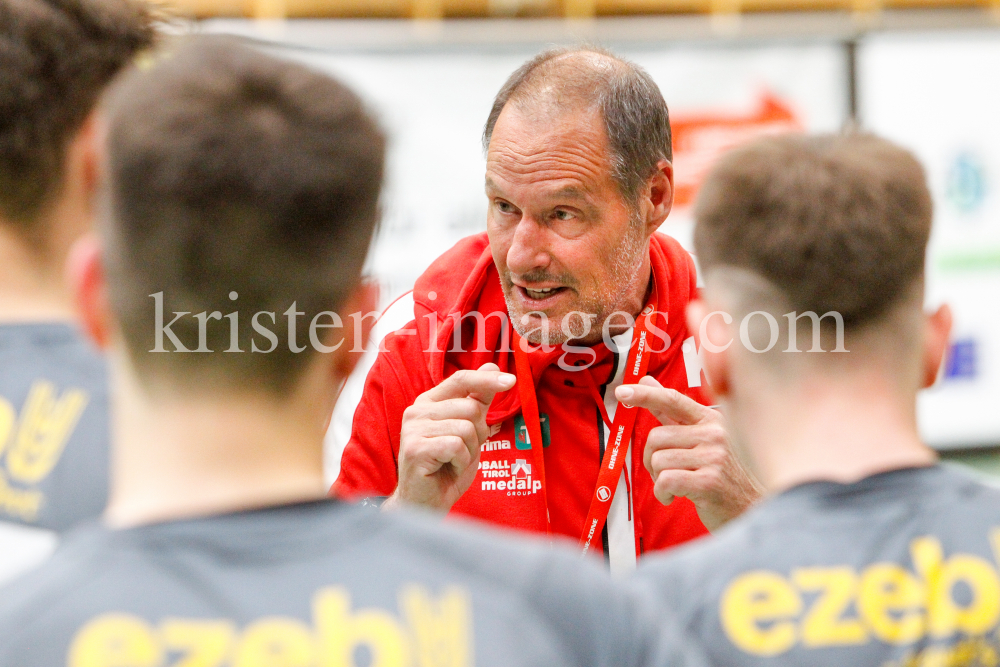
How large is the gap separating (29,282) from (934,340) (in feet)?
3.95

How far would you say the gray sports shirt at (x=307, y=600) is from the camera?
0.85 m

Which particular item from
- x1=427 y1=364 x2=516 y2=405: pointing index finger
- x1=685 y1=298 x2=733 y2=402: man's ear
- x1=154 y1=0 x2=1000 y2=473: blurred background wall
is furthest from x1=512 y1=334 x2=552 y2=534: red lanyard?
x1=154 y1=0 x2=1000 y2=473: blurred background wall

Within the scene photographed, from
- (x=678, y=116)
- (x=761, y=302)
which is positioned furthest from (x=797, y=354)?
(x=678, y=116)

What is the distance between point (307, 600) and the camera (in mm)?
879

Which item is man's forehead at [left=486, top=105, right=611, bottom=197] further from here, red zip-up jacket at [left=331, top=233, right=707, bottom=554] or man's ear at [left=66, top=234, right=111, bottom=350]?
man's ear at [left=66, top=234, right=111, bottom=350]

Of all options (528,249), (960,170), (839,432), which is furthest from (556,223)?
(960,170)

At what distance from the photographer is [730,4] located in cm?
580

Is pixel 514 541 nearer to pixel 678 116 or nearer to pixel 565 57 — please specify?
pixel 565 57

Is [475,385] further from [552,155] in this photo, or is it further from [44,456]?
[44,456]

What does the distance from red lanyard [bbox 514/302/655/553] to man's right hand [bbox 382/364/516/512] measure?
23 cm

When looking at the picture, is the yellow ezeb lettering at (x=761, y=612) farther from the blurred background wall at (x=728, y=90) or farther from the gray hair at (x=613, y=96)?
the blurred background wall at (x=728, y=90)

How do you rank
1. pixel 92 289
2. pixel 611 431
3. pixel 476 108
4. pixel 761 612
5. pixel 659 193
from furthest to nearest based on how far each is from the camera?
pixel 476 108 → pixel 659 193 → pixel 611 431 → pixel 761 612 → pixel 92 289

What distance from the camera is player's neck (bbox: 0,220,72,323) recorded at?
1329 millimetres

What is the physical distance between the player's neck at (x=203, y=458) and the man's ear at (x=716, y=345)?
21.7 inches
